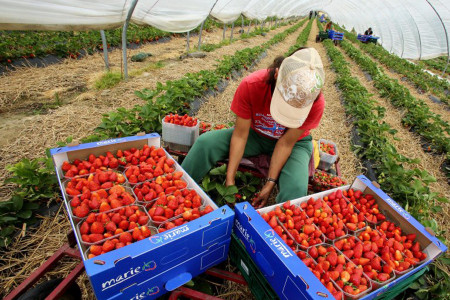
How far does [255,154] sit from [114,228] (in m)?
1.66

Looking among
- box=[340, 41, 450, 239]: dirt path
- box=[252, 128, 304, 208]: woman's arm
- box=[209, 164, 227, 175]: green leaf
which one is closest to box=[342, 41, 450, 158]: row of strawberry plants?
box=[340, 41, 450, 239]: dirt path

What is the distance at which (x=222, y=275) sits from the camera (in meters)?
1.82

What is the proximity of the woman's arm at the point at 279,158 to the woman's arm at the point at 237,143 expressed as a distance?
327 millimetres

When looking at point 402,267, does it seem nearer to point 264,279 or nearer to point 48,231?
point 264,279

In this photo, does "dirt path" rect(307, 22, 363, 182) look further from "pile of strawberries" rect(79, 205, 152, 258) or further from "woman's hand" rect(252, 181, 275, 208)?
"pile of strawberries" rect(79, 205, 152, 258)

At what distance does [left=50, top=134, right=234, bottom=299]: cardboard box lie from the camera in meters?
1.27

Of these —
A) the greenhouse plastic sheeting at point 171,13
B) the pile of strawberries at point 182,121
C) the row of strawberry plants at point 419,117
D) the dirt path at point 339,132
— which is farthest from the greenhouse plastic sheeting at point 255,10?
the pile of strawberries at point 182,121

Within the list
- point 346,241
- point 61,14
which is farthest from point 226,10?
point 346,241

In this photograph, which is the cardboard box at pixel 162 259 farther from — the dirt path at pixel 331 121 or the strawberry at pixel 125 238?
the dirt path at pixel 331 121

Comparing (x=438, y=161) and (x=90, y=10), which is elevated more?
(x=90, y=10)

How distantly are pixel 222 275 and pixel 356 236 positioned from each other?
1110 millimetres

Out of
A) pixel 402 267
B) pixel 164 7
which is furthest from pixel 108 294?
pixel 164 7

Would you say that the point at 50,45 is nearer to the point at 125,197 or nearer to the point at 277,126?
the point at 125,197

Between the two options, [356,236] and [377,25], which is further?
[377,25]
